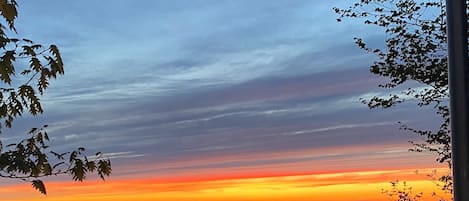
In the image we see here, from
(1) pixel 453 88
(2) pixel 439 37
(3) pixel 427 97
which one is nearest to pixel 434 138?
(3) pixel 427 97

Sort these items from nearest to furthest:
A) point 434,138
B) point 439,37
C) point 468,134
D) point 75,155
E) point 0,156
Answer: point 468,134, point 0,156, point 75,155, point 439,37, point 434,138

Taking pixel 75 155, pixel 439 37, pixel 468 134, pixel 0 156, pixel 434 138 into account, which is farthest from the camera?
pixel 434 138

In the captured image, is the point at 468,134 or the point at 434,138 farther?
the point at 434,138

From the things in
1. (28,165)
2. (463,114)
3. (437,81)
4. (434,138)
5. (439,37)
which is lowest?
(28,165)

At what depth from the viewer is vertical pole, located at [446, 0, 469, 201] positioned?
3609 mm

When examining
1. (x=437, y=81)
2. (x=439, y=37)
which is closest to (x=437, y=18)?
(x=439, y=37)

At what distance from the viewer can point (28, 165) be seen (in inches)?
184

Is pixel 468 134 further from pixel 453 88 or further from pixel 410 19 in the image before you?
pixel 410 19

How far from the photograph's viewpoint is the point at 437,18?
10781mm

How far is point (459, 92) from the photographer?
12.1ft

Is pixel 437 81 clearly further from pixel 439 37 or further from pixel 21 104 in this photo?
pixel 21 104

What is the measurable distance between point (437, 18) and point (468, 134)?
765 cm

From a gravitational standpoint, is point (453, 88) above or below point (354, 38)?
below

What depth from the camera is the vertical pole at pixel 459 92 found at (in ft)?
11.8
